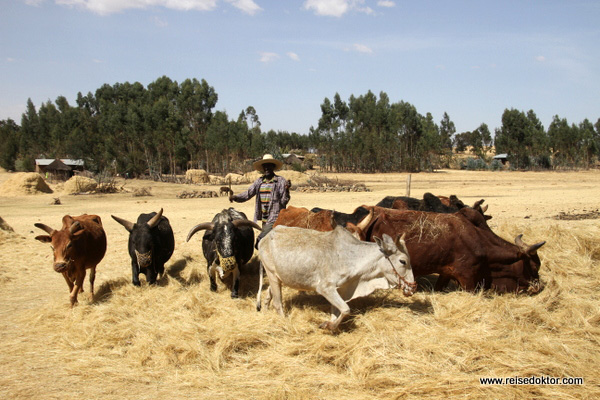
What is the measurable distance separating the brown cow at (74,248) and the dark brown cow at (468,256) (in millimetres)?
4200

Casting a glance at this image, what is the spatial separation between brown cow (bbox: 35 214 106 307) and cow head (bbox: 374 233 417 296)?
436cm

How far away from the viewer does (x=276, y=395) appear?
4105 mm

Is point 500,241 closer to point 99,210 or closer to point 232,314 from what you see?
point 232,314

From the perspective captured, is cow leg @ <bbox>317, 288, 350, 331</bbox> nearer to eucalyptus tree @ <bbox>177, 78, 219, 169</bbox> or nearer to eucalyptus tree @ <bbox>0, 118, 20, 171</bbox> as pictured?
eucalyptus tree @ <bbox>177, 78, 219, 169</bbox>

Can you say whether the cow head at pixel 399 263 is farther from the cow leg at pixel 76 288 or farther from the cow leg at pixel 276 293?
the cow leg at pixel 76 288

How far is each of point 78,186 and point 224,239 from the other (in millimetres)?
25907

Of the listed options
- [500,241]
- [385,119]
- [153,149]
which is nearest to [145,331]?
[500,241]

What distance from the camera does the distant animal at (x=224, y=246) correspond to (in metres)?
6.57

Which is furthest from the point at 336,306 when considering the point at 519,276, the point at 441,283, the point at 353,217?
the point at 519,276

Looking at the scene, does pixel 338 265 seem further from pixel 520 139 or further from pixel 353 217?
pixel 520 139

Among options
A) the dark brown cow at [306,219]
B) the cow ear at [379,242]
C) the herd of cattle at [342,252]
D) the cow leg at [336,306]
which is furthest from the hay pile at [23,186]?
the cow ear at [379,242]

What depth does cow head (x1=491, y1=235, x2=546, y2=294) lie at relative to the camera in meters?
6.46

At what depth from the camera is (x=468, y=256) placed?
6.40 metres

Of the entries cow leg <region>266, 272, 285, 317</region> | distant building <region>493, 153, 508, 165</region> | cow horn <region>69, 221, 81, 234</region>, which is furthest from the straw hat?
distant building <region>493, 153, 508, 165</region>
